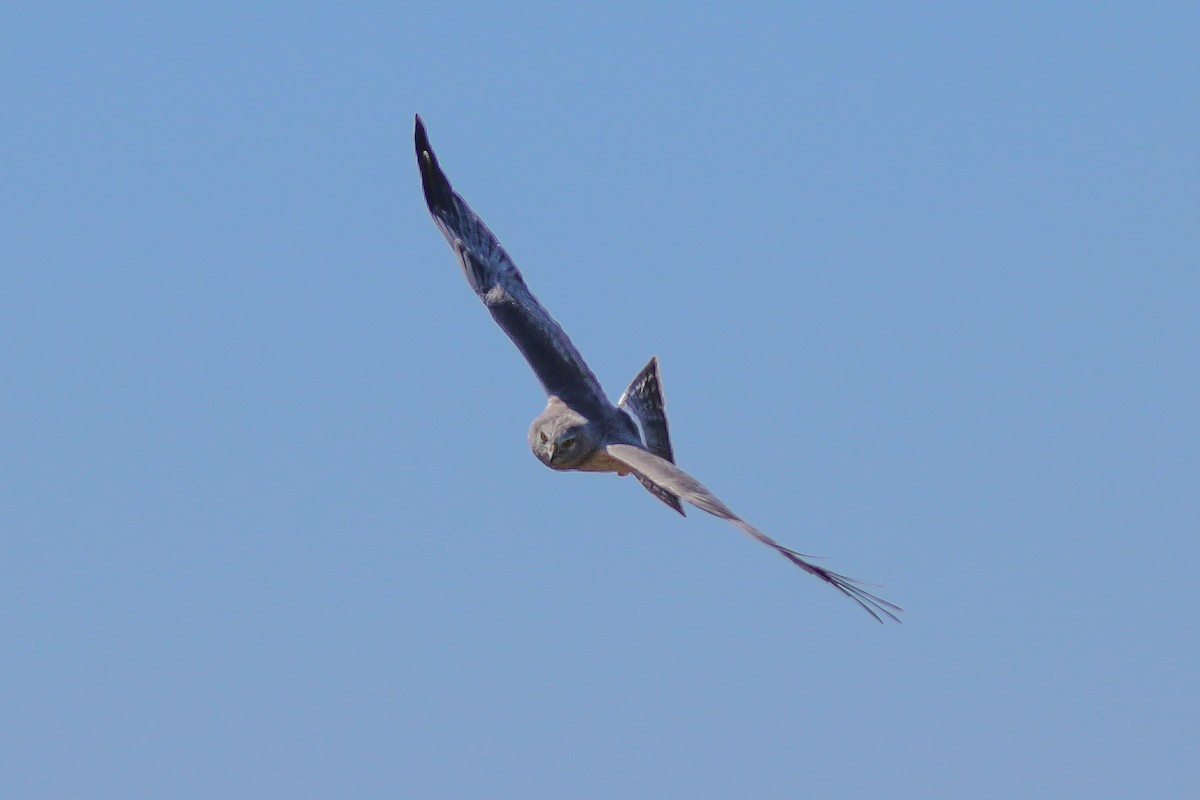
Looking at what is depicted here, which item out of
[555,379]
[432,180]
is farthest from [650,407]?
[432,180]

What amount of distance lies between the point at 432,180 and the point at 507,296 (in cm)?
149

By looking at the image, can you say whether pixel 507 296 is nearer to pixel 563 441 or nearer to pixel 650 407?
pixel 650 407

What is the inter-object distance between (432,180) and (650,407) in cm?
322

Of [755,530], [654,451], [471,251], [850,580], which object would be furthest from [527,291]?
[850,580]

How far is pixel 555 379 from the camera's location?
18359 mm

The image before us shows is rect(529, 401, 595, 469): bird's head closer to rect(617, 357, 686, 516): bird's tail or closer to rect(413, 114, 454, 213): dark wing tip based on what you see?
rect(617, 357, 686, 516): bird's tail

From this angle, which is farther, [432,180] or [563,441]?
[432,180]

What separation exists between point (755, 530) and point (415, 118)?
7.29m

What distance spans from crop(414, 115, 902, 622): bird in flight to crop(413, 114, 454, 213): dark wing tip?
→ 0.03ft

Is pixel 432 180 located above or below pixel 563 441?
above

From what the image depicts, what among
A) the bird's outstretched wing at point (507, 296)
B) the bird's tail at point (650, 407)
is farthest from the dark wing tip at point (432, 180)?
the bird's tail at point (650, 407)

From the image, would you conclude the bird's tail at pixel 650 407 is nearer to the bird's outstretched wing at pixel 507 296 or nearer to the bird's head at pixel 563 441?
the bird's outstretched wing at pixel 507 296

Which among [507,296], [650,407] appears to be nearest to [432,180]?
[507,296]

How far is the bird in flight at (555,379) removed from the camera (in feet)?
56.8
